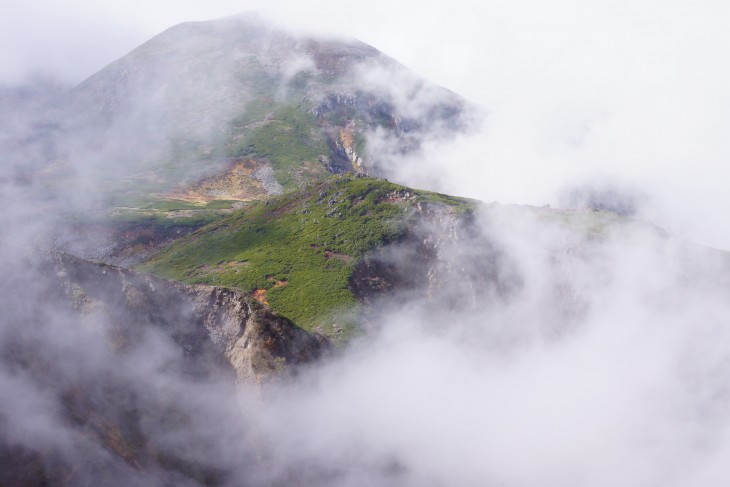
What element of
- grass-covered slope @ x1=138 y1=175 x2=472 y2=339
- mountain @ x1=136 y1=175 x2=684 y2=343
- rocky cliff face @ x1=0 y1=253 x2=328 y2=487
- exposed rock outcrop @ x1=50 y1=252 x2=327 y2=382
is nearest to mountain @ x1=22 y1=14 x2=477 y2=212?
grass-covered slope @ x1=138 y1=175 x2=472 y2=339

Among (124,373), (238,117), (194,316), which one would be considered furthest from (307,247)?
(238,117)

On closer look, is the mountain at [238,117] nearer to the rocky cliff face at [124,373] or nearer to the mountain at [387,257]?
the mountain at [387,257]

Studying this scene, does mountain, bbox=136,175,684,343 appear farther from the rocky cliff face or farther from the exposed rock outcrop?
the rocky cliff face

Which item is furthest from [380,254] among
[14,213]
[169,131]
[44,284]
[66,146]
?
[66,146]

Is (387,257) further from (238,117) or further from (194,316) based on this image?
(238,117)

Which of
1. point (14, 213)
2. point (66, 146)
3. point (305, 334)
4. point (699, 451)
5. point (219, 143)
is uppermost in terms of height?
point (219, 143)

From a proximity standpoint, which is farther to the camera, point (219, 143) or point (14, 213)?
point (219, 143)

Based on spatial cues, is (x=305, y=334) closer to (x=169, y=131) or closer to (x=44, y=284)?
(x=44, y=284)
